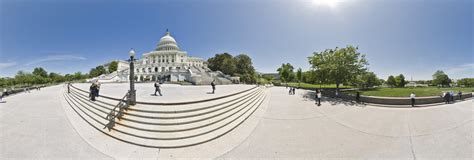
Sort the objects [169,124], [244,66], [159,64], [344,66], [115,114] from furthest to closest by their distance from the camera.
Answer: [159,64] → [244,66] → [344,66] → [115,114] → [169,124]

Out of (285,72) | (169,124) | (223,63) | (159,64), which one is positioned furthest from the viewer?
(159,64)

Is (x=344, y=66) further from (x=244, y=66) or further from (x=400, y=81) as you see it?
(x=400, y=81)

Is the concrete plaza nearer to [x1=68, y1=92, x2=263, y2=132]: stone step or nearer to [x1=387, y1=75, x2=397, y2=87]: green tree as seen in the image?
[x1=68, y1=92, x2=263, y2=132]: stone step

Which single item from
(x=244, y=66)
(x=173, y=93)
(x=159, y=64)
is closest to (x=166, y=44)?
(x=159, y=64)

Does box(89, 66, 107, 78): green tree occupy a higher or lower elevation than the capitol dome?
lower

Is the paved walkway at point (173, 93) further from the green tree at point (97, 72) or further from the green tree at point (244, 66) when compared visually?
the green tree at point (97, 72)

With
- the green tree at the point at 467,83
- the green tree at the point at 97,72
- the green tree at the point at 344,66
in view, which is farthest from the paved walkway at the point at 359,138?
the green tree at the point at 97,72

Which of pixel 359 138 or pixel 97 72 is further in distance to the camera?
pixel 97 72

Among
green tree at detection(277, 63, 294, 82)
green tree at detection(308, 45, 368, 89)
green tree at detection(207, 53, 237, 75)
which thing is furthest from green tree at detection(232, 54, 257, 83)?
green tree at detection(308, 45, 368, 89)

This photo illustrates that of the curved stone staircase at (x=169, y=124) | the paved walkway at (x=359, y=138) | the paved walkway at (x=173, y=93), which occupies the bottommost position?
the paved walkway at (x=359, y=138)

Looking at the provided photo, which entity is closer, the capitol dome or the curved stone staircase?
the curved stone staircase

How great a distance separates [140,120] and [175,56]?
5918cm

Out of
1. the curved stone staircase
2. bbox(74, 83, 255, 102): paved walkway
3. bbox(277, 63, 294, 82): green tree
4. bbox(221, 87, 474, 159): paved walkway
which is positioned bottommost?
bbox(221, 87, 474, 159): paved walkway

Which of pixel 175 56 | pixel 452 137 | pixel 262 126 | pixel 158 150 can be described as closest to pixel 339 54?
pixel 452 137
